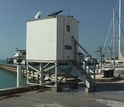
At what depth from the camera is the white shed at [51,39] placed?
12.7 meters

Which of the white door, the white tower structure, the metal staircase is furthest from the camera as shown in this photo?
the white door

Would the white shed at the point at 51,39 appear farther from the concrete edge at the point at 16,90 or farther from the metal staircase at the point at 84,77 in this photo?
the concrete edge at the point at 16,90

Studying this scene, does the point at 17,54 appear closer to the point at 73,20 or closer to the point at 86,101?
the point at 73,20

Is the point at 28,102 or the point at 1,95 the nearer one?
the point at 28,102

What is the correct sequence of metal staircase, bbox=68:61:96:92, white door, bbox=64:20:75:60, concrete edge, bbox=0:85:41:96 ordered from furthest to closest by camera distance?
white door, bbox=64:20:75:60, metal staircase, bbox=68:61:96:92, concrete edge, bbox=0:85:41:96

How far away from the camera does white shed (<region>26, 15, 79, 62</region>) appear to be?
12.7m

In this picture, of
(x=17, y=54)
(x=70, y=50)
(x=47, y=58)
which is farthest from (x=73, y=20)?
(x=17, y=54)

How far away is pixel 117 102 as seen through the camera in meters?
9.72

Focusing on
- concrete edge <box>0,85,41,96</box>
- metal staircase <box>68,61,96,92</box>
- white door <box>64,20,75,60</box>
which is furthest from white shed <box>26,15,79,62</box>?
concrete edge <box>0,85,41,96</box>

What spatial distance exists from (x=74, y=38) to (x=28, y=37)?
301 centimetres

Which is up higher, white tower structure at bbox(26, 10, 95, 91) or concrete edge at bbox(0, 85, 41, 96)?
white tower structure at bbox(26, 10, 95, 91)

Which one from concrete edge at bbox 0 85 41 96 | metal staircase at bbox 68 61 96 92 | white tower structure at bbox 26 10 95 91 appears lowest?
concrete edge at bbox 0 85 41 96

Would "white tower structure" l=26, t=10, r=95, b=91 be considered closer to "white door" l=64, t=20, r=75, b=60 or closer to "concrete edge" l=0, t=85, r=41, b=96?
"white door" l=64, t=20, r=75, b=60

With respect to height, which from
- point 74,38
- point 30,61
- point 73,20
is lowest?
point 30,61
